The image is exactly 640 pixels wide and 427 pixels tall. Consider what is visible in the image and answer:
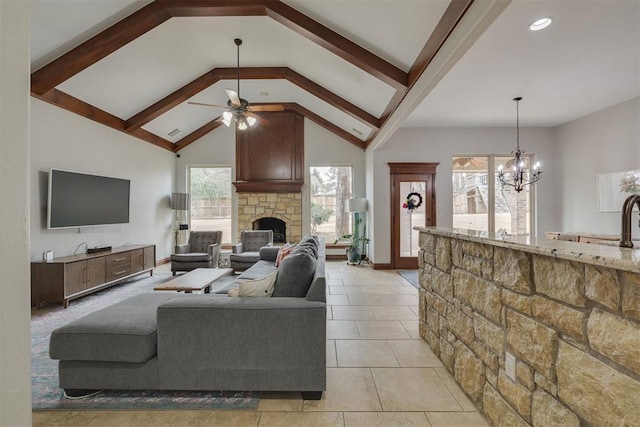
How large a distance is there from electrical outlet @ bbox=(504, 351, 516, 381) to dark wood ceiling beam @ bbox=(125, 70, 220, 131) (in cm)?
608

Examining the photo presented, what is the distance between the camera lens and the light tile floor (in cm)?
177

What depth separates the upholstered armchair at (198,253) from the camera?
5.51 m

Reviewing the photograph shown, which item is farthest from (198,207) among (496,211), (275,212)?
(496,211)

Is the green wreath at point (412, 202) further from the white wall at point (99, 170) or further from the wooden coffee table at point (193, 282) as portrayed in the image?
the white wall at point (99, 170)

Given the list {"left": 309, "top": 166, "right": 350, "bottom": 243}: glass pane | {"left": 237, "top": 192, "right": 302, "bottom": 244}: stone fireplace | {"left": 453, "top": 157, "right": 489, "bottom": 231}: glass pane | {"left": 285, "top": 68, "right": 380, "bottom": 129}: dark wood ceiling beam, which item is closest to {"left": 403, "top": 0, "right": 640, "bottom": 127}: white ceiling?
{"left": 285, "top": 68, "right": 380, "bottom": 129}: dark wood ceiling beam

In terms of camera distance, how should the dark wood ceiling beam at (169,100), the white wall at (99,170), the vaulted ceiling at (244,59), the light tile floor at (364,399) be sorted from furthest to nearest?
the dark wood ceiling beam at (169,100) < the white wall at (99,170) < the vaulted ceiling at (244,59) < the light tile floor at (364,399)

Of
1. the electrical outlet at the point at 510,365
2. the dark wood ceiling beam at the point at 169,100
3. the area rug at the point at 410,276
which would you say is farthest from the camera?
the dark wood ceiling beam at the point at 169,100

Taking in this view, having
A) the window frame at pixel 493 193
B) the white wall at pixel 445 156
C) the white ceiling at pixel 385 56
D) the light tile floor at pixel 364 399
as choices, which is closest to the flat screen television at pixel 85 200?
the white ceiling at pixel 385 56

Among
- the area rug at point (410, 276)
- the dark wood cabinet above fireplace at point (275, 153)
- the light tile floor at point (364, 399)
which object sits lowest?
the light tile floor at point (364, 399)

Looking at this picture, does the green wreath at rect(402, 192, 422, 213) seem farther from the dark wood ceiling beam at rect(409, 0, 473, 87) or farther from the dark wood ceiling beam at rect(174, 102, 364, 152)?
the dark wood ceiling beam at rect(409, 0, 473, 87)

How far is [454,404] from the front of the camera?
1920 millimetres

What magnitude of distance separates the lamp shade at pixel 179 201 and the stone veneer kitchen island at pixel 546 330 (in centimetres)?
645

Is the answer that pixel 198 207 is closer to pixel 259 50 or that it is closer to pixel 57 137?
pixel 57 137

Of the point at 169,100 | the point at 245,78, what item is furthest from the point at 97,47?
the point at 245,78
